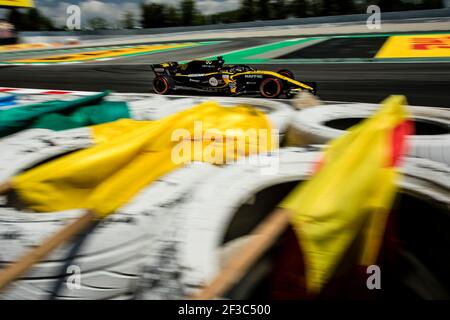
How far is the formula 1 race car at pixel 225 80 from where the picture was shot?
645 cm

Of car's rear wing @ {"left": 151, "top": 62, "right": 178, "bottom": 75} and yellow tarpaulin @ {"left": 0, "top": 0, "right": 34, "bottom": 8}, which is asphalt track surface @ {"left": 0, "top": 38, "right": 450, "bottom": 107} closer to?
car's rear wing @ {"left": 151, "top": 62, "right": 178, "bottom": 75}

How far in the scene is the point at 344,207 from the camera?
140 centimetres

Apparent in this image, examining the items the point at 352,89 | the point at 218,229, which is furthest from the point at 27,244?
the point at 352,89

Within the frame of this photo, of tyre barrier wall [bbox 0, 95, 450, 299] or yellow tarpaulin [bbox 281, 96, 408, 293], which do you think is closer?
yellow tarpaulin [bbox 281, 96, 408, 293]

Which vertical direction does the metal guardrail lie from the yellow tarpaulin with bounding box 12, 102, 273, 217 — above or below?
above

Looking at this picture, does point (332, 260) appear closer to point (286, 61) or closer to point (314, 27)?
point (286, 61)

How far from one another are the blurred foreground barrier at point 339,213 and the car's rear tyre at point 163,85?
6.17m

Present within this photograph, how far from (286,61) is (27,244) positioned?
36.2ft

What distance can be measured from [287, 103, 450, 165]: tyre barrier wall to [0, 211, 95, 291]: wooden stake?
185 centimetres

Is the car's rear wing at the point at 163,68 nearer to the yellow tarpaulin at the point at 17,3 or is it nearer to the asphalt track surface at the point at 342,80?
the asphalt track surface at the point at 342,80

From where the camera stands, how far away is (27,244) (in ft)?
5.92

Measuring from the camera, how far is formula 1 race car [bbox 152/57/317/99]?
21.1 feet

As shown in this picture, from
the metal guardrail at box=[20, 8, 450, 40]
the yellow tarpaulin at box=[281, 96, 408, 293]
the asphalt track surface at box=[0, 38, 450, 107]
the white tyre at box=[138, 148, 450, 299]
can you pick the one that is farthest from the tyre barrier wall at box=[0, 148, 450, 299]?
the metal guardrail at box=[20, 8, 450, 40]

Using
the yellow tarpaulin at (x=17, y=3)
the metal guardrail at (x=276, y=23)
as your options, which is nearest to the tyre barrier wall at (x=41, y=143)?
the metal guardrail at (x=276, y=23)
